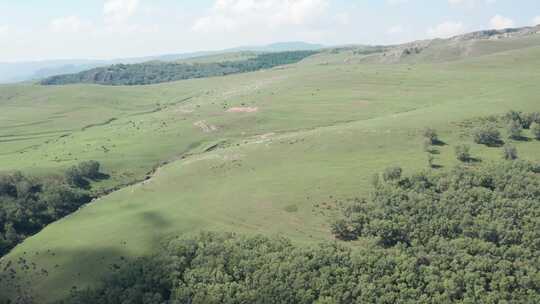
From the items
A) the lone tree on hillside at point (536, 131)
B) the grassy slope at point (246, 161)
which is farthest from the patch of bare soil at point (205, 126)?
the lone tree on hillside at point (536, 131)

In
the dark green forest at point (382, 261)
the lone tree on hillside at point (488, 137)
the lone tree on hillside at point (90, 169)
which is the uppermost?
the lone tree on hillside at point (488, 137)

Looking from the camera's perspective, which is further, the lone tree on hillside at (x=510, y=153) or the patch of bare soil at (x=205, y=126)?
the patch of bare soil at (x=205, y=126)

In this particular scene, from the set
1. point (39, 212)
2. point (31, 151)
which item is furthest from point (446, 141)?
point (31, 151)

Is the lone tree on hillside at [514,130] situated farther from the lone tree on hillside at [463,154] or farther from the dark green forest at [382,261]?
the dark green forest at [382,261]

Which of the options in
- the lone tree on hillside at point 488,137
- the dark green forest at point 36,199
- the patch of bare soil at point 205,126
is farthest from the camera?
the patch of bare soil at point 205,126

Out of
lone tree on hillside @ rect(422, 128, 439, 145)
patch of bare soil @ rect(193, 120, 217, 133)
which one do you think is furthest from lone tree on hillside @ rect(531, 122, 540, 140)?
patch of bare soil @ rect(193, 120, 217, 133)

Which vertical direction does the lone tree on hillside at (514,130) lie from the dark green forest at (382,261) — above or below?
above

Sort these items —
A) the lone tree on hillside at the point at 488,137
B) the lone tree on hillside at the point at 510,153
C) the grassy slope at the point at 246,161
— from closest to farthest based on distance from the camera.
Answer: the grassy slope at the point at 246,161
the lone tree on hillside at the point at 510,153
the lone tree on hillside at the point at 488,137

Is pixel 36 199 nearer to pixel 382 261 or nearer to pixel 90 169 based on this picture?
pixel 90 169
